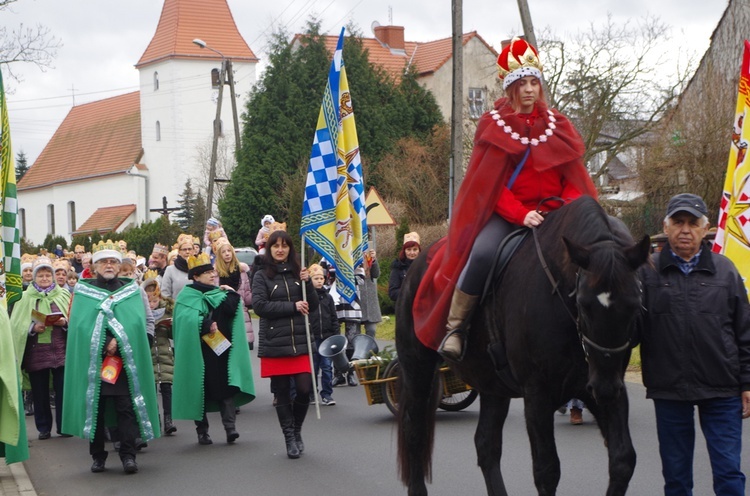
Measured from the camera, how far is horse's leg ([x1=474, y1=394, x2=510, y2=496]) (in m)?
6.70

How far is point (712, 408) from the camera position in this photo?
214 inches

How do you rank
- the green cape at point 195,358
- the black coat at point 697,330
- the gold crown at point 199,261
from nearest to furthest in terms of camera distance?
the black coat at point 697,330 → the green cape at point 195,358 → the gold crown at point 199,261

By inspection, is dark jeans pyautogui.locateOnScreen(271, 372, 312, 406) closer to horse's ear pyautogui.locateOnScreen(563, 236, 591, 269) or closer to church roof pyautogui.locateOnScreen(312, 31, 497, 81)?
horse's ear pyautogui.locateOnScreen(563, 236, 591, 269)

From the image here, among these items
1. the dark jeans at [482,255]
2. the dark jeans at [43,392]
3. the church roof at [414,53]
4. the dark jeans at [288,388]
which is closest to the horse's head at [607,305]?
the dark jeans at [482,255]

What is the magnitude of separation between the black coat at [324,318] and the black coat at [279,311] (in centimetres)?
297

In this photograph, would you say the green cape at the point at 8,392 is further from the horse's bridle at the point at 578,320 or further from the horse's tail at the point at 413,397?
the horse's bridle at the point at 578,320

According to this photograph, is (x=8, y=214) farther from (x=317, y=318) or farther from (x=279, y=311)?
(x=317, y=318)

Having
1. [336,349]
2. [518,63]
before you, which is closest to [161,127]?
[336,349]

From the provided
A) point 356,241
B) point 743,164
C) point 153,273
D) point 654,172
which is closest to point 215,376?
point 356,241

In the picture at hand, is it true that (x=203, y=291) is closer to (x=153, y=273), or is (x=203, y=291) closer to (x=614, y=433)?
(x=153, y=273)

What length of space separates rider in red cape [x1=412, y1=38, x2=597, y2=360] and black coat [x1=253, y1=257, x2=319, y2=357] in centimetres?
367

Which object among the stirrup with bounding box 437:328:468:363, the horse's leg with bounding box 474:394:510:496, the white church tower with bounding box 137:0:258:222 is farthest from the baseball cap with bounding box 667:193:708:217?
the white church tower with bounding box 137:0:258:222

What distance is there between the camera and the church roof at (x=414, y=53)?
55.5 m

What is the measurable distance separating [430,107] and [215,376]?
1553 inches
